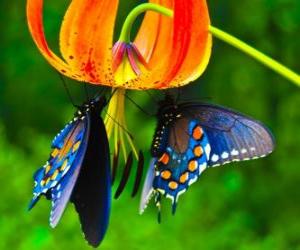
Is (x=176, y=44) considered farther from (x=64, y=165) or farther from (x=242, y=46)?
(x=64, y=165)

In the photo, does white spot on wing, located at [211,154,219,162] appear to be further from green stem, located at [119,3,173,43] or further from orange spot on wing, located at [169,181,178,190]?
green stem, located at [119,3,173,43]


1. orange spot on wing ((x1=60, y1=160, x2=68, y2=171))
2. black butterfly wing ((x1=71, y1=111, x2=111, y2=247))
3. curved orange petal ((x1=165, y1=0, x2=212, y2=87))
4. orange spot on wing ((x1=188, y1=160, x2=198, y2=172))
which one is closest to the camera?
curved orange petal ((x1=165, y1=0, x2=212, y2=87))

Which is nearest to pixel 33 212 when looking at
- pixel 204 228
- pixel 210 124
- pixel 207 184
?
pixel 204 228

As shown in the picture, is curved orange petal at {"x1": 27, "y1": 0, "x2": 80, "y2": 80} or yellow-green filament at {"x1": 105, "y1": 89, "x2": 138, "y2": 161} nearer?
curved orange petal at {"x1": 27, "y1": 0, "x2": 80, "y2": 80}

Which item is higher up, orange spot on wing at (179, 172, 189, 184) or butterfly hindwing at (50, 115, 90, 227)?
orange spot on wing at (179, 172, 189, 184)

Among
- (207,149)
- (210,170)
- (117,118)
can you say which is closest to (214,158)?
(207,149)

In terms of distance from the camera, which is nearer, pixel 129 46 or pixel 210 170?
pixel 129 46

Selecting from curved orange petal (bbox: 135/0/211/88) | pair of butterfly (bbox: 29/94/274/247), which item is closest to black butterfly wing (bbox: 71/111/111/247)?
pair of butterfly (bbox: 29/94/274/247)

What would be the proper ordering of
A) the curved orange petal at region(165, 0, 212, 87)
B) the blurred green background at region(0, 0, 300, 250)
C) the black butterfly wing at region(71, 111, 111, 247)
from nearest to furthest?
the curved orange petal at region(165, 0, 212, 87) < the black butterfly wing at region(71, 111, 111, 247) < the blurred green background at region(0, 0, 300, 250)
